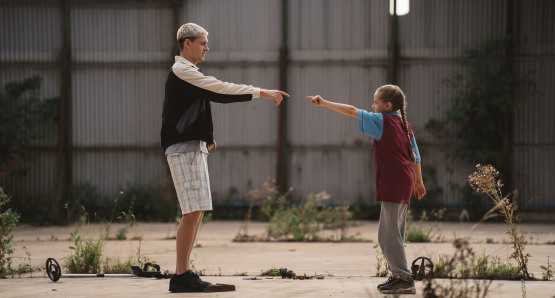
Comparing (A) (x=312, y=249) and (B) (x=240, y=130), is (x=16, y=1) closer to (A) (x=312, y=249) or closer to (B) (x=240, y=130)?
(B) (x=240, y=130)

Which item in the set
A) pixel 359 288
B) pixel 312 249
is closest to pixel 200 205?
pixel 359 288

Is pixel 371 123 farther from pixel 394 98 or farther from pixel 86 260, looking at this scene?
pixel 86 260

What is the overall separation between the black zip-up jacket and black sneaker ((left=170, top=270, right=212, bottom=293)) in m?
1.02

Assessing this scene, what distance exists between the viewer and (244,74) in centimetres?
1421

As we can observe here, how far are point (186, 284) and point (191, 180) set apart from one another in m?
0.80

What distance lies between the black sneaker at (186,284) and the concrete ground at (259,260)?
0.10 meters

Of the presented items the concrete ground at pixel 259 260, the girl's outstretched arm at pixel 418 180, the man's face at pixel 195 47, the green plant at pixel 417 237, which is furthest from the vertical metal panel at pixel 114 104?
the girl's outstretched arm at pixel 418 180

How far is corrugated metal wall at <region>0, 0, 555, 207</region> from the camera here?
549 inches

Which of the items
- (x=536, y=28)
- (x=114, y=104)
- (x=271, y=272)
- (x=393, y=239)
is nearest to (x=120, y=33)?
(x=114, y=104)

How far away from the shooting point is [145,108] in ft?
46.9

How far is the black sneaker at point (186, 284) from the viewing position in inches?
206

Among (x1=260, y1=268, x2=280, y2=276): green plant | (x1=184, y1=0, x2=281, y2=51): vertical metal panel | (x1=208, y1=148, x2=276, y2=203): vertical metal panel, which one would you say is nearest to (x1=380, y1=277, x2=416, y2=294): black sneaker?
(x1=260, y1=268, x2=280, y2=276): green plant

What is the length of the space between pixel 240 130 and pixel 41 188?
14.0 ft

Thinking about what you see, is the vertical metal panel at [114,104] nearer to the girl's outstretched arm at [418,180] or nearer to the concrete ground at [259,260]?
the concrete ground at [259,260]
